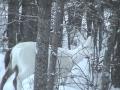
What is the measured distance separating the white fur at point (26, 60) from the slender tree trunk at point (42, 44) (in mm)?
3180

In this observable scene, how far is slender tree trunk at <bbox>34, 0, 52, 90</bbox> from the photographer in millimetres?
8656

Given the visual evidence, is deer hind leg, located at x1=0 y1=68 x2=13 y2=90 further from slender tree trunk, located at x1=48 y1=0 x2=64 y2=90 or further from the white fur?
slender tree trunk, located at x1=48 y1=0 x2=64 y2=90

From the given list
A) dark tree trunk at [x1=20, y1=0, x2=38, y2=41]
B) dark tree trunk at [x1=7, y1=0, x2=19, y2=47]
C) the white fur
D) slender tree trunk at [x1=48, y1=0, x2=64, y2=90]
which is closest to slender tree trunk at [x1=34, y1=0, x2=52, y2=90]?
slender tree trunk at [x1=48, y1=0, x2=64, y2=90]

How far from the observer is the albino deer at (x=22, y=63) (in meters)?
12.0

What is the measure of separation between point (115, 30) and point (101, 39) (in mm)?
940

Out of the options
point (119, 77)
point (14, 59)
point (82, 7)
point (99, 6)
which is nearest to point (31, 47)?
point (14, 59)

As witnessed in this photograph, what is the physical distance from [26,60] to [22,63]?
0.80ft

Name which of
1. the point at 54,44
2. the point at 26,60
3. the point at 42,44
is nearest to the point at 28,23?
the point at 26,60

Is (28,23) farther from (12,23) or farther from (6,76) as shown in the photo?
(6,76)

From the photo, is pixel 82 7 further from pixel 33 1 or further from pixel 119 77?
pixel 33 1

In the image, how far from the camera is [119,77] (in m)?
11.5

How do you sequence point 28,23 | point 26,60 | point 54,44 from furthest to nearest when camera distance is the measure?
point 28,23
point 26,60
point 54,44

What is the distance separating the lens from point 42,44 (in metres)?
8.64

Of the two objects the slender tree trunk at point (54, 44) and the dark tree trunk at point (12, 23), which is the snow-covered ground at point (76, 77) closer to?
the slender tree trunk at point (54, 44)
